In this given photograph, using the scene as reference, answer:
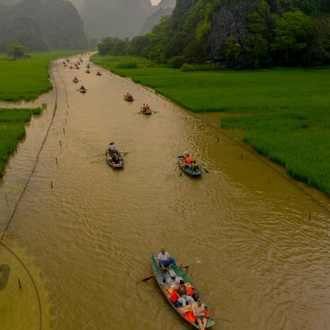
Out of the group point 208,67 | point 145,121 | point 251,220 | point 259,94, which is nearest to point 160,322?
point 251,220

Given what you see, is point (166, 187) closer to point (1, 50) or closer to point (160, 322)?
point (160, 322)

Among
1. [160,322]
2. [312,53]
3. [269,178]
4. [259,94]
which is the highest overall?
[312,53]

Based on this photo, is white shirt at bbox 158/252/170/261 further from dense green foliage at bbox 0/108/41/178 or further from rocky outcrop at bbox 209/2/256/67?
rocky outcrop at bbox 209/2/256/67

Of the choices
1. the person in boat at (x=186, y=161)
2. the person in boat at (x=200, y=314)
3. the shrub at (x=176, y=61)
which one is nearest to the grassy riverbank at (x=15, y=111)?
the person in boat at (x=186, y=161)

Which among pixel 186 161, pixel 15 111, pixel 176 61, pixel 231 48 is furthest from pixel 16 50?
pixel 186 161

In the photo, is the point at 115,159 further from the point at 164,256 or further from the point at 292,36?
the point at 292,36

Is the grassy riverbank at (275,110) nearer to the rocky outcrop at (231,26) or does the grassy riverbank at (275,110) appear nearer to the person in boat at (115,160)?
the person in boat at (115,160)

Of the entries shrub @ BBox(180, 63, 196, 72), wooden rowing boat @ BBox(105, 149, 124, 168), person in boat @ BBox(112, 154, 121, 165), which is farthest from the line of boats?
shrub @ BBox(180, 63, 196, 72)

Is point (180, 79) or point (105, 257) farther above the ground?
point (180, 79)

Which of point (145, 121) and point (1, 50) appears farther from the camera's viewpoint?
point (1, 50)
